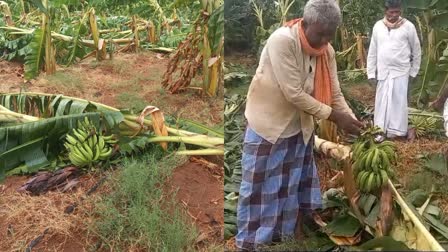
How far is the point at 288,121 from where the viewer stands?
1805 millimetres

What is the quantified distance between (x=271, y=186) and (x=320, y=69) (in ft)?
1.37

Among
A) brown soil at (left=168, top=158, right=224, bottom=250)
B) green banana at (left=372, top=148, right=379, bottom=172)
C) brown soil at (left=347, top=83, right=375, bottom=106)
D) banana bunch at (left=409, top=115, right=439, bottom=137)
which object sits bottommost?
brown soil at (left=168, top=158, right=224, bottom=250)

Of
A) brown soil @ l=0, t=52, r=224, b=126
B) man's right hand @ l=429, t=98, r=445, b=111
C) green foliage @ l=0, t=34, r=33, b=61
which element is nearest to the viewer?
man's right hand @ l=429, t=98, r=445, b=111

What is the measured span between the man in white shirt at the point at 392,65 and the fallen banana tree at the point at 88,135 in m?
1.94

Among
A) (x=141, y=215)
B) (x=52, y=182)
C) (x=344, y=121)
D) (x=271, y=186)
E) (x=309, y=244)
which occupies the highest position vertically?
(x=344, y=121)

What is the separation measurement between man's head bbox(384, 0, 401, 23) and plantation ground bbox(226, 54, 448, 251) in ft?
0.77

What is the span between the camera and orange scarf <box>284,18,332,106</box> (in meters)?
1.71

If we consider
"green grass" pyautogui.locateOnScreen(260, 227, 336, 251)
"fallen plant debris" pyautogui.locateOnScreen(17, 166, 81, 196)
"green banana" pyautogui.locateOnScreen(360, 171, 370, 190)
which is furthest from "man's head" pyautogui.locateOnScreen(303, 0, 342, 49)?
"fallen plant debris" pyautogui.locateOnScreen(17, 166, 81, 196)

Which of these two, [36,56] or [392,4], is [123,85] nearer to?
[36,56]

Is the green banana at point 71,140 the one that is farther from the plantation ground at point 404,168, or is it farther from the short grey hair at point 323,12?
the short grey hair at point 323,12

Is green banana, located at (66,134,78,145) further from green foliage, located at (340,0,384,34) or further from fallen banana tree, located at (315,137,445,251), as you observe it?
green foliage, located at (340,0,384,34)

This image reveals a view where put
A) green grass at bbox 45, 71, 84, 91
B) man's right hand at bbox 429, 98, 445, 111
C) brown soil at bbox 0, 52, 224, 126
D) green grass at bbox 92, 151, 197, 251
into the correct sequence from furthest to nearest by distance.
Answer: green grass at bbox 45, 71, 84, 91 < brown soil at bbox 0, 52, 224, 126 < green grass at bbox 92, 151, 197, 251 < man's right hand at bbox 429, 98, 445, 111

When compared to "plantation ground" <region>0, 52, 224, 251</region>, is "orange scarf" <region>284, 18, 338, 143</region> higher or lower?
higher

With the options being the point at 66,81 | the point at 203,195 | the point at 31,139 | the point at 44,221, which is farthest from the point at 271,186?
the point at 66,81
